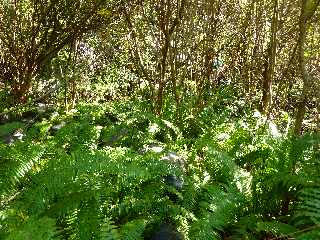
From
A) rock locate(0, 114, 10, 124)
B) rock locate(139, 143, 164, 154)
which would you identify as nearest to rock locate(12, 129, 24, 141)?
rock locate(139, 143, 164, 154)

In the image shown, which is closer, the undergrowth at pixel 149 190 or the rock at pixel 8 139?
the undergrowth at pixel 149 190

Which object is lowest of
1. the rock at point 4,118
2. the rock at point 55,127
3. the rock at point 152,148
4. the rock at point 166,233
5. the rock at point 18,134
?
the rock at point 166,233

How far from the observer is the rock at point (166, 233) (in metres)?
3.62

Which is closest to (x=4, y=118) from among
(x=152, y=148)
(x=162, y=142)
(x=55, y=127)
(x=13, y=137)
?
(x=55, y=127)

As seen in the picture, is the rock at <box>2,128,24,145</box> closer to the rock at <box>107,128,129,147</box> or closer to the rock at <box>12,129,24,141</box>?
the rock at <box>12,129,24,141</box>

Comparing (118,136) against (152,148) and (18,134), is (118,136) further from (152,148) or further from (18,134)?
(18,134)

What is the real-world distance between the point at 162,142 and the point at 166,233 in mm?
2487

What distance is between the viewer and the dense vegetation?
3406mm

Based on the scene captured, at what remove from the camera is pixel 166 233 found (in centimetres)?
365

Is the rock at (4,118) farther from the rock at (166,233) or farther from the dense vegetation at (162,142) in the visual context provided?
the rock at (166,233)

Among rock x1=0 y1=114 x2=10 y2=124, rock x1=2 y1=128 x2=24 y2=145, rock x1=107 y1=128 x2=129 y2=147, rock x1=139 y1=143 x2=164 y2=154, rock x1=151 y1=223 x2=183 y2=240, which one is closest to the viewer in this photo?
rock x1=151 y1=223 x2=183 y2=240

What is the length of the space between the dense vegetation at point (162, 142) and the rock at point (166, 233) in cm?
1

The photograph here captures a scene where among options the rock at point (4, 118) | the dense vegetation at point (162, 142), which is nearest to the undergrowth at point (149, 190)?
the dense vegetation at point (162, 142)

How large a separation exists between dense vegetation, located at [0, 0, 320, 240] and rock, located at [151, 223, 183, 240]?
0.4 inches
